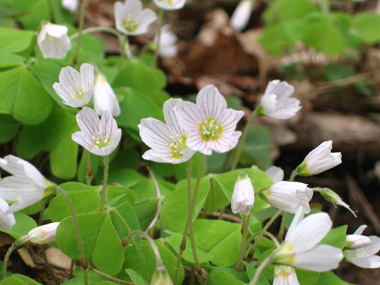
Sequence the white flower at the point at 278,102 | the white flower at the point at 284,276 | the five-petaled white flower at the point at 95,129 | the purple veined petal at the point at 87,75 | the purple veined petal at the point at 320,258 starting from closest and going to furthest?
the purple veined petal at the point at 320,258
the white flower at the point at 284,276
the five-petaled white flower at the point at 95,129
the purple veined petal at the point at 87,75
the white flower at the point at 278,102

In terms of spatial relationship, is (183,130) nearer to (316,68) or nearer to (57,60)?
(57,60)

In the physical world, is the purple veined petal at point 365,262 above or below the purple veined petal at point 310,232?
below

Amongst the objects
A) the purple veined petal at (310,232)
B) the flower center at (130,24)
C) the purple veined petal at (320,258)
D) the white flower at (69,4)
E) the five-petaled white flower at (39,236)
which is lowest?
the five-petaled white flower at (39,236)

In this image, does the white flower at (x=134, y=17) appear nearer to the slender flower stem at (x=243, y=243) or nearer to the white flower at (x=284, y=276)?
the slender flower stem at (x=243, y=243)

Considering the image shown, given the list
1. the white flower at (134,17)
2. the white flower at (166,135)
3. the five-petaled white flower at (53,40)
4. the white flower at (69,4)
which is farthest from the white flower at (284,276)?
the white flower at (69,4)

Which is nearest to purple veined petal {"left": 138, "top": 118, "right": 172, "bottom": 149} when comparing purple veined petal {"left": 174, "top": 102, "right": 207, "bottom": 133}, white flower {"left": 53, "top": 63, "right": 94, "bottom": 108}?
purple veined petal {"left": 174, "top": 102, "right": 207, "bottom": 133}

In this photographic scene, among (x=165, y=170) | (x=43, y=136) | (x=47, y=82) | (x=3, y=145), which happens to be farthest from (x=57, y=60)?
(x=165, y=170)

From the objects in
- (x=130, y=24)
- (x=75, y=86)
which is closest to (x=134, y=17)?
(x=130, y=24)
